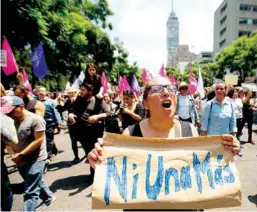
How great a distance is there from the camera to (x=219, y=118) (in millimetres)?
5293

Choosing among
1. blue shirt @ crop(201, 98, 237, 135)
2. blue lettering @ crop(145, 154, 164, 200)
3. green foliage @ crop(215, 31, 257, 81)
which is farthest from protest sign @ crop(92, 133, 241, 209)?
green foliage @ crop(215, 31, 257, 81)

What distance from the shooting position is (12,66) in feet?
25.3

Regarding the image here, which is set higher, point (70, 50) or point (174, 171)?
point (70, 50)

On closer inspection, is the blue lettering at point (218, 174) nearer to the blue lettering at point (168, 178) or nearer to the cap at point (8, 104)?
the blue lettering at point (168, 178)

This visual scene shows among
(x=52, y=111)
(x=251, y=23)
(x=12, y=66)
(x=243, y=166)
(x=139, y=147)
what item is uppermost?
(x=251, y=23)

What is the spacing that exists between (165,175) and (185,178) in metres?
0.13

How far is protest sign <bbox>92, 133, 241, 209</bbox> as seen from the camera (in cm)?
204

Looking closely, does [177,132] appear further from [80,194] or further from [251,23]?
[251,23]

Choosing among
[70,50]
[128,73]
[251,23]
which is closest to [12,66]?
[70,50]

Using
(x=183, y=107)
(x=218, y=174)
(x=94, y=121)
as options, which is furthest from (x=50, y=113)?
(x=218, y=174)

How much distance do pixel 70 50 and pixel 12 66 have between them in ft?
34.8

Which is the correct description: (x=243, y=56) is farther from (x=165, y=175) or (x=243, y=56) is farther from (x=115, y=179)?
(x=115, y=179)

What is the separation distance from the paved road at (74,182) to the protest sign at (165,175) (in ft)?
8.85

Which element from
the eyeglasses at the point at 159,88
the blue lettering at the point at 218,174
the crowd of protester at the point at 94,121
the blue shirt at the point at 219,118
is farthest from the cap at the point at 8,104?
the blue shirt at the point at 219,118
